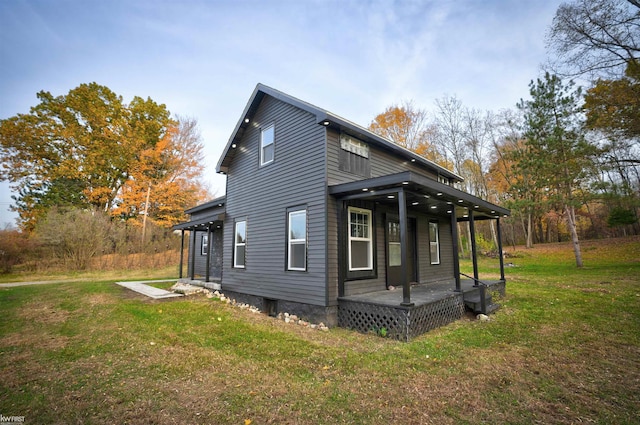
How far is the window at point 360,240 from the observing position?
732 cm

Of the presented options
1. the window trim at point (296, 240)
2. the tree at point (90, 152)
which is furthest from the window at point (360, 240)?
the tree at point (90, 152)

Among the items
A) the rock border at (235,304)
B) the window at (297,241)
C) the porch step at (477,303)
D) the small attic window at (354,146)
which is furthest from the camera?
the small attic window at (354,146)

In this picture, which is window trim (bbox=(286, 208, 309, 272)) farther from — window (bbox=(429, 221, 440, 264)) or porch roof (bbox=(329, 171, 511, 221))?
window (bbox=(429, 221, 440, 264))

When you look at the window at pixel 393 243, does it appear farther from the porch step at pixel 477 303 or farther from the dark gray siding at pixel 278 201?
the dark gray siding at pixel 278 201

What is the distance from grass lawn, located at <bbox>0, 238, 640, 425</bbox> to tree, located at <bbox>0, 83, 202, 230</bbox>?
14.8m

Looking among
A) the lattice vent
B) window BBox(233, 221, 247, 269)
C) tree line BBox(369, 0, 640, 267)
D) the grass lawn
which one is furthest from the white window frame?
tree line BBox(369, 0, 640, 267)

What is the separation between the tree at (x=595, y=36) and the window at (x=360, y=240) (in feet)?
41.2

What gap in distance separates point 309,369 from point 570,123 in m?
18.5

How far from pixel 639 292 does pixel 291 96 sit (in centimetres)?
1202

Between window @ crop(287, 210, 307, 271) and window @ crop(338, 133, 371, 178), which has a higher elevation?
window @ crop(338, 133, 371, 178)

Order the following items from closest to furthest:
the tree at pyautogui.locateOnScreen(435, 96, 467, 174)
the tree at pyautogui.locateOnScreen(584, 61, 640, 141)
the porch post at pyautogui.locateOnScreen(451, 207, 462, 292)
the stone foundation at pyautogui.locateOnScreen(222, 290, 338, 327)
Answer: the stone foundation at pyautogui.locateOnScreen(222, 290, 338, 327) < the porch post at pyautogui.locateOnScreen(451, 207, 462, 292) < the tree at pyautogui.locateOnScreen(584, 61, 640, 141) < the tree at pyautogui.locateOnScreen(435, 96, 467, 174)

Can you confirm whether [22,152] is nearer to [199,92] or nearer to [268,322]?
[199,92]

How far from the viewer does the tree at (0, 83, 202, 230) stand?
18359 millimetres

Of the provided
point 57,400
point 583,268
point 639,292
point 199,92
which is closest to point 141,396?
point 57,400
